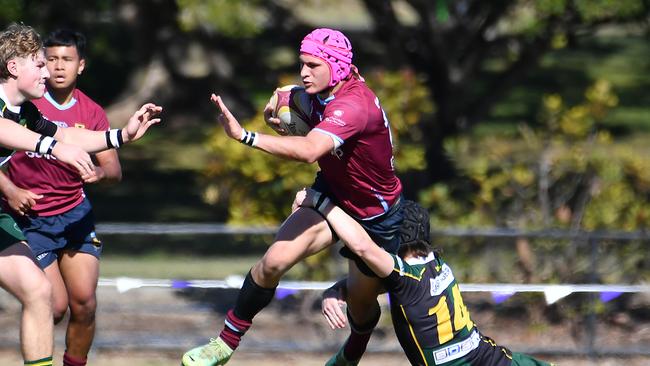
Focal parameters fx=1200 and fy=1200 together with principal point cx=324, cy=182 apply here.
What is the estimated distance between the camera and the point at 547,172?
10.3m

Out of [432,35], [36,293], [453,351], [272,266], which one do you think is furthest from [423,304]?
[432,35]

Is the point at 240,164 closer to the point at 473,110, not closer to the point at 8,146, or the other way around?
the point at 473,110

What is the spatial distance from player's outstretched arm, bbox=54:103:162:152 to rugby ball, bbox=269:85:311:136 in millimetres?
762

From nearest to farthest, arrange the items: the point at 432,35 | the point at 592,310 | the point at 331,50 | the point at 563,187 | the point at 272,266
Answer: the point at 331,50 < the point at 272,266 < the point at 592,310 < the point at 563,187 < the point at 432,35

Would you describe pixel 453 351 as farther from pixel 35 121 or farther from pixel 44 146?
pixel 35 121

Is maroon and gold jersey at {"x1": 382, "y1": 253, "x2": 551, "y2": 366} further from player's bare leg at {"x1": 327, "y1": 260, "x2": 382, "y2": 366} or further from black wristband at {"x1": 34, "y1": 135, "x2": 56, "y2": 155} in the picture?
black wristband at {"x1": 34, "y1": 135, "x2": 56, "y2": 155}

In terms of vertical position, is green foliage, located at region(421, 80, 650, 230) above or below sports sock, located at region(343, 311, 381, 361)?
below

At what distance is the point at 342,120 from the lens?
248 inches

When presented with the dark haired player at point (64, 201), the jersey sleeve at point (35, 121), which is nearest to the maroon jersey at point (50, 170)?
the dark haired player at point (64, 201)

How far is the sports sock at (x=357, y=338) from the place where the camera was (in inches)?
291

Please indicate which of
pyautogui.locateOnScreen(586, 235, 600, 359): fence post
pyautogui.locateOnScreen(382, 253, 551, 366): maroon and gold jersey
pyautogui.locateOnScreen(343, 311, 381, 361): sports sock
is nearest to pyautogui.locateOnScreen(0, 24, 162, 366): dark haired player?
pyautogui.locateOnScreen(382, 253, 551, 366): maroon and gold jersey

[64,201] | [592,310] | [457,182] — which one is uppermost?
[64,201]

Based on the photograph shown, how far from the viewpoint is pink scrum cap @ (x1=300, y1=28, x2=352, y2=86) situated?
6465 mm

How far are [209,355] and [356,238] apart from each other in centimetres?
109
